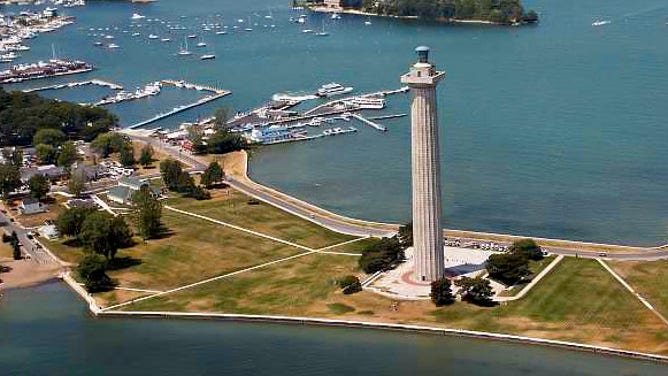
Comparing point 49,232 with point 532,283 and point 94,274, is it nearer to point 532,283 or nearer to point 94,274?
point 94,274

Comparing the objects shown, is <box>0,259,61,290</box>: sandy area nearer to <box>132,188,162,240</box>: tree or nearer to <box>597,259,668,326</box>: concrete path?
<box>132,188,162,240</box>: tree

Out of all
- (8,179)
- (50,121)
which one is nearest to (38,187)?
(8,179)

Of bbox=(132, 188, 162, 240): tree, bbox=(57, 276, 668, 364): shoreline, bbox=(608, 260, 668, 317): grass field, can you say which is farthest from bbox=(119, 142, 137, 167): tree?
bbox=(608, 260, 668, 317): grass field

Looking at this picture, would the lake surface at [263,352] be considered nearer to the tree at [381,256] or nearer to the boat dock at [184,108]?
the tree at [381,256]

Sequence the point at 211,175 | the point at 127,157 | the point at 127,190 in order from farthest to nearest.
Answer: the point at 127,157
the point at 211,175
the point at 127,190

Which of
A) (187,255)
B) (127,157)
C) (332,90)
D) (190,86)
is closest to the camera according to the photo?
(187,255)

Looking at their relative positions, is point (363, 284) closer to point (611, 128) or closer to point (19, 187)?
point (19, 187)
